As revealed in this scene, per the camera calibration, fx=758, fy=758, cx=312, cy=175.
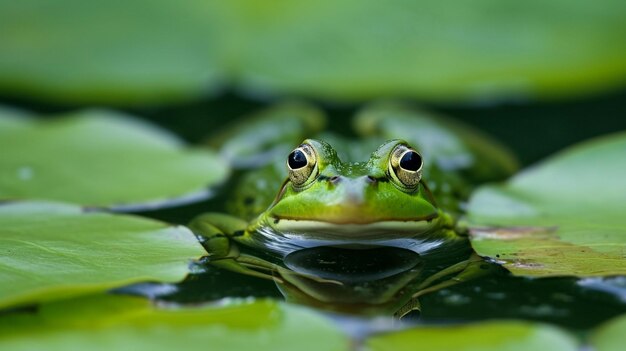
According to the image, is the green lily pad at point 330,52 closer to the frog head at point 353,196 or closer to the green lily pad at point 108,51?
the green lily pad at point 108,51

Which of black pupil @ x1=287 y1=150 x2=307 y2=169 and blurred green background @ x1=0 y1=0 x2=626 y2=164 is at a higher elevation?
blurred green background @ x1=0 y1=0 x2=626 y2=164

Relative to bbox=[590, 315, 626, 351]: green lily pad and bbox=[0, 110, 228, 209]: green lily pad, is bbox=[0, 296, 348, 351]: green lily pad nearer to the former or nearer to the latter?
bbox=[590, 315, 626, 351]: green lily pad

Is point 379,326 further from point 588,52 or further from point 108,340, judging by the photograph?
point 588,52

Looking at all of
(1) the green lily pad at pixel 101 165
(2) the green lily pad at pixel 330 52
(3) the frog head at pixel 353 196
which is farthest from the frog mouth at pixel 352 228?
(2) the green lily pad at pixel 330 52

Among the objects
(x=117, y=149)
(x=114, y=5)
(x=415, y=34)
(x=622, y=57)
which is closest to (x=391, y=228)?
(x=117, y=149)

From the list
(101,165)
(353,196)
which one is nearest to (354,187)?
(353,196)

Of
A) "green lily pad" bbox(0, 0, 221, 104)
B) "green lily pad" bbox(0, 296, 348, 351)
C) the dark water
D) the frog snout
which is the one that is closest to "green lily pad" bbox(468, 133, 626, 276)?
the dark water

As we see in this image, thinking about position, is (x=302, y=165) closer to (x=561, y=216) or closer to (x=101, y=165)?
(x=561, y=216)
